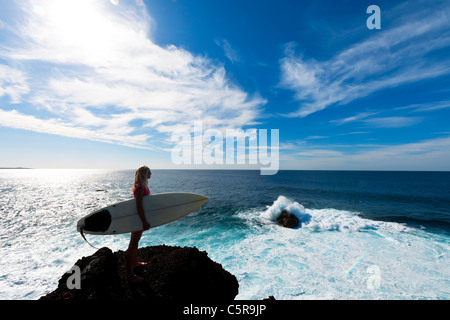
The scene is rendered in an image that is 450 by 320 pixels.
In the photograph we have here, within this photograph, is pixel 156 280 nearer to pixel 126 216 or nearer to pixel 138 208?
pixel 138 208

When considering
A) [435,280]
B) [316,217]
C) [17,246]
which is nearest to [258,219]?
[316,217]

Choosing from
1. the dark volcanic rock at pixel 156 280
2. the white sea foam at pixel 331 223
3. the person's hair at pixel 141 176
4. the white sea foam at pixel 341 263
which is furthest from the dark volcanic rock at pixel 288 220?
the person's hair at pixel 141 176

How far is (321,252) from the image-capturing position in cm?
1154

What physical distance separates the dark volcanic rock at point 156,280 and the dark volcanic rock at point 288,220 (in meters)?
13.2

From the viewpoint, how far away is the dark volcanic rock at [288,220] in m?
17.1

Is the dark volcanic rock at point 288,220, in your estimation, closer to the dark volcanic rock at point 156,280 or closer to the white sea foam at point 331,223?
the white sea foam at point 331,223

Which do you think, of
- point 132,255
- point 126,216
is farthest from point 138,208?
point 126,216

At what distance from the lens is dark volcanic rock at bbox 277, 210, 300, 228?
1714 centimetres

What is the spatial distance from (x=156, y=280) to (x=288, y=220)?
50.3 ft
